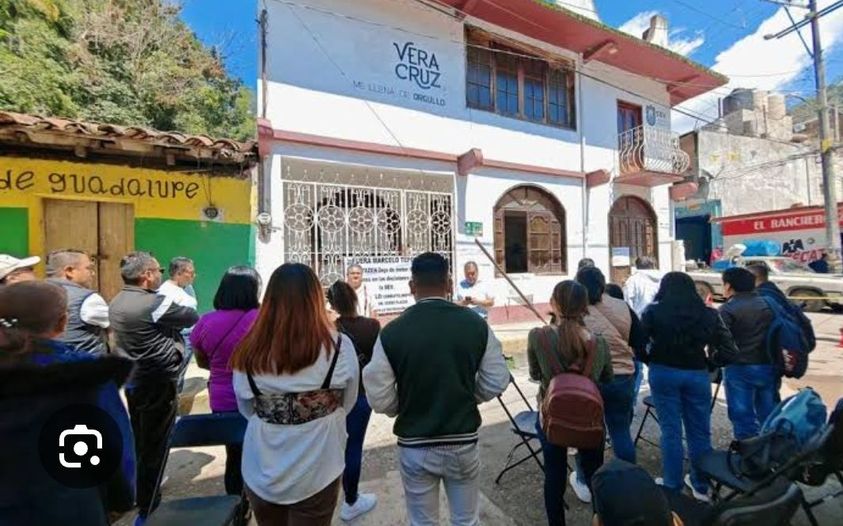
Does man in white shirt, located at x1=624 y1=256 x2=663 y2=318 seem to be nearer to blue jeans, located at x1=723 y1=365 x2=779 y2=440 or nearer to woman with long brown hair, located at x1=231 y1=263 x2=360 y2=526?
blue jeans, located at x1=723 y1=365 x2=779 y2=440

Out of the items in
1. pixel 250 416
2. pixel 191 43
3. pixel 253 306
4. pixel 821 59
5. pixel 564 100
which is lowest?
pixel 250 416

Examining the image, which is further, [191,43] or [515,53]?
[191,43]

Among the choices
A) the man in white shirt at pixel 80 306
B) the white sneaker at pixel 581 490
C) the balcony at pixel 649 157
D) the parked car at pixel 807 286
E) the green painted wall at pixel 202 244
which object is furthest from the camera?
the parked car at pixel 807 286

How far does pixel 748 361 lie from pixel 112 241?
6.46 m

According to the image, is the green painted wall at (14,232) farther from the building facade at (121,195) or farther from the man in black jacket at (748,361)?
the man in black jacket at (748,361)

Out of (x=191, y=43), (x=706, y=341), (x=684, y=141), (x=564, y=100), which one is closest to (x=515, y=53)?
(x=564, y=100)

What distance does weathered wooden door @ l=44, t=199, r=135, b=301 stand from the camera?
4848 mm

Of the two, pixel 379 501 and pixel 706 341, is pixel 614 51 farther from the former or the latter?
pixel 379 501

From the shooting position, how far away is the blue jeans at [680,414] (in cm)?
276

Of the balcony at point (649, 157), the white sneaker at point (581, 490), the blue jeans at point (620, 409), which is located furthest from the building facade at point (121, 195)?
the balcony at point (649, 157)

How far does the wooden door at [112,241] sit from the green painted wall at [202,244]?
0.10m

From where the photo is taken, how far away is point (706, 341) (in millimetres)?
2742

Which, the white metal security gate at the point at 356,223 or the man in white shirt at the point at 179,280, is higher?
the white metal security gate at the point at 356,223

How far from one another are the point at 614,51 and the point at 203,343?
10.1m
